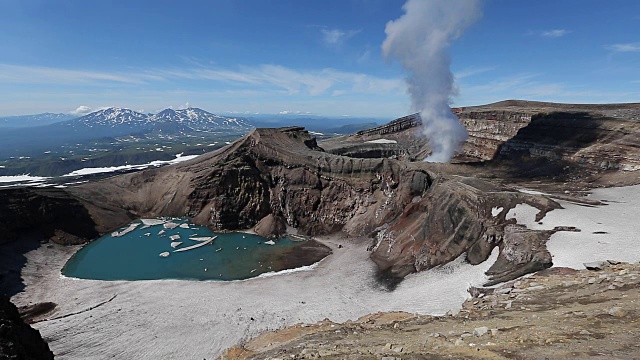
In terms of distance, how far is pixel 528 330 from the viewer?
14.4 meters

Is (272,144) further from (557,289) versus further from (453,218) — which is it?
(557,289)

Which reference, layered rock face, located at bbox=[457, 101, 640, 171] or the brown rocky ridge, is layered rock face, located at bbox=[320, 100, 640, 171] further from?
the brown rocky ridge

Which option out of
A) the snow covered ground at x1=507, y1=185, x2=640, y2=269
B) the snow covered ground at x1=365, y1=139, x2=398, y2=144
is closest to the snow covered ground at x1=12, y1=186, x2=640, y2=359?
the snow covered ground at x1=507, y1=185, x2=640, y2=269

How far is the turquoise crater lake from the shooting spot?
164ft

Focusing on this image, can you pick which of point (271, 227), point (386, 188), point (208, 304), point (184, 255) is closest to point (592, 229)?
point (386, 188)

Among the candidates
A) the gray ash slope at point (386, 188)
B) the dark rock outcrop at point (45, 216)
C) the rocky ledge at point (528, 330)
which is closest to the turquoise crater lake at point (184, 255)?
the dark rock outcrop at point (45, 216)

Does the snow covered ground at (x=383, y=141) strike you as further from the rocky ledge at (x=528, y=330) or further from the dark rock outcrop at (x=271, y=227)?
the rocky ledge at (x=528, y=330)

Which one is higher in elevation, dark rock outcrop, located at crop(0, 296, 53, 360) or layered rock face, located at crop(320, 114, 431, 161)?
layered rock face, located at crop(320, 114, 431, 161)

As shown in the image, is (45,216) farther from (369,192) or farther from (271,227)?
(369,192)

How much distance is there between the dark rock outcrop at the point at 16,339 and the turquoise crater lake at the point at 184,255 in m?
33.4

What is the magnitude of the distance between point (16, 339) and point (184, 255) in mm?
44166

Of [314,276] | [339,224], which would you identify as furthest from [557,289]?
[339,224]

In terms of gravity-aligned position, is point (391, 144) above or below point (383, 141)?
below

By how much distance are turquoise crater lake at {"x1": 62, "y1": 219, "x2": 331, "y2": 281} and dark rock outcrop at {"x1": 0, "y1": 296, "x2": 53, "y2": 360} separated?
33.4m
